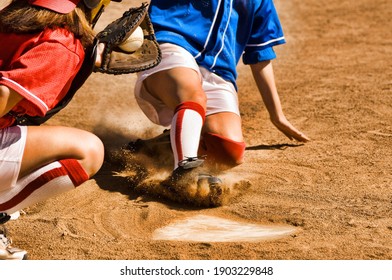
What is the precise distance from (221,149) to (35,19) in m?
1.57

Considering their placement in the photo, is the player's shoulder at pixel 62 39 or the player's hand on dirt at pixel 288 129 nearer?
the player's shoulder at pixel 62 39

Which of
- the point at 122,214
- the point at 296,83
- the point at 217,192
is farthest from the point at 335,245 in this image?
the point at 296,83

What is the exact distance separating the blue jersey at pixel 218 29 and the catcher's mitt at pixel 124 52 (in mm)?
669

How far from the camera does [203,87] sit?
454 cm

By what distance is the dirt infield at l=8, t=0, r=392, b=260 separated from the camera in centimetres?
338

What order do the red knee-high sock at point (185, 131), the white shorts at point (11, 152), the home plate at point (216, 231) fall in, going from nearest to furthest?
the white shorts at point (11, 152)
the home plate at point (216, 231)
the red knee-high sock at point (185, 131)

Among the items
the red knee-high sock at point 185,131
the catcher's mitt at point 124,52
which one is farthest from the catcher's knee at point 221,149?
the catcher's mitt at point 124,52

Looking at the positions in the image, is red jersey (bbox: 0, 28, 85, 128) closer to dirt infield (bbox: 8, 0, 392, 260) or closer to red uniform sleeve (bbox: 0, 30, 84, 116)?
red uniform sleeve (bbox: 0, 30, 84, 116)

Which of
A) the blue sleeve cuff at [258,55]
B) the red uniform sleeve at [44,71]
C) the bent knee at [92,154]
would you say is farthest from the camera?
the blue sleeve cuff at [258,55]

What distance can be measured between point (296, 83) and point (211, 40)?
1731 millimetres

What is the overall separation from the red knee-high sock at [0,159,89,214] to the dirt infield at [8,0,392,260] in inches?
10.3

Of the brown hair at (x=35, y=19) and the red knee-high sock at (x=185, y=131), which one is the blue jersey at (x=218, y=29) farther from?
the brown hair at (x=35, y=19)

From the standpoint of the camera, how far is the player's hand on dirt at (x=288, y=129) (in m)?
4.82

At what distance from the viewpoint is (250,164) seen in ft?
15.0
